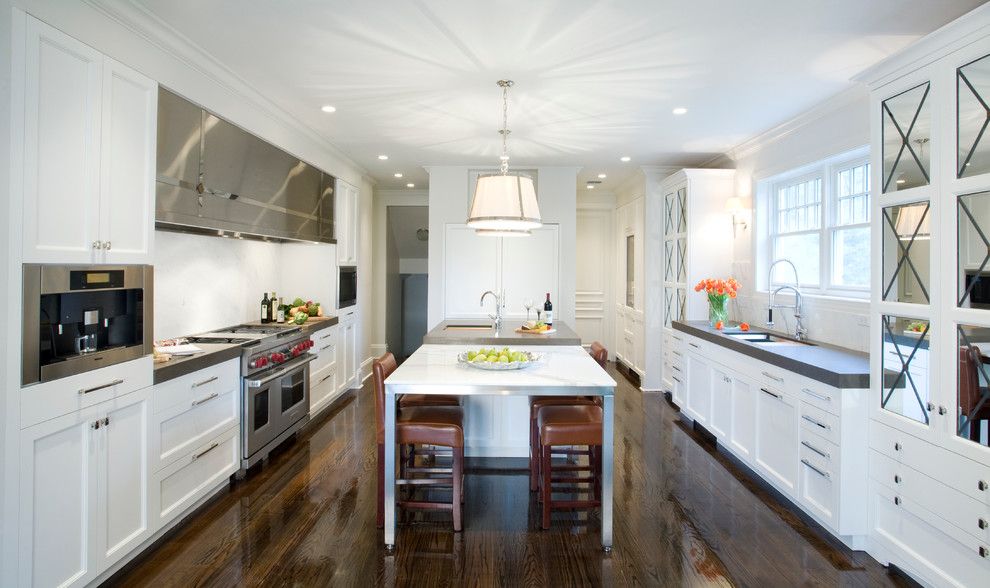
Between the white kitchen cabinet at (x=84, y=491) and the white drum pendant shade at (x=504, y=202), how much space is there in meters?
2.02

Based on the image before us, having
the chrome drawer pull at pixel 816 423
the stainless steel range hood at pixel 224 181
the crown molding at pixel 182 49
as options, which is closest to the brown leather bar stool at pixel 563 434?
the chrome drawer pull at pixel 816 423

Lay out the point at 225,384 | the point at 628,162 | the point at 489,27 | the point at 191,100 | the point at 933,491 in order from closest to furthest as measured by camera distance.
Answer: the point at 933,491
the point at 489,27
the point at 191,100
the point at 225,384
the point at 628,162

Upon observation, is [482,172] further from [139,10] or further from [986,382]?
[986,382]

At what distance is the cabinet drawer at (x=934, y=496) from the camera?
192cm

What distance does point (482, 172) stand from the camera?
5.94 metres

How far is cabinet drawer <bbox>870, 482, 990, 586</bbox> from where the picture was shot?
6.44 feet

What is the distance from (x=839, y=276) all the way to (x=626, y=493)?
7.36ft

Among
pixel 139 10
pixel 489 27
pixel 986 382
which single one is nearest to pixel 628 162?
pixel 489 27

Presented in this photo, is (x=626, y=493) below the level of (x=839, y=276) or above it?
below

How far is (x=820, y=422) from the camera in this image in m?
2.70

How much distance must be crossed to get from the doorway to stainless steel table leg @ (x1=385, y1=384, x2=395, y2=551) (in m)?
5.18

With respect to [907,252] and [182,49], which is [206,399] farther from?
[907,252]

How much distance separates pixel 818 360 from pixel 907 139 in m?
1.22

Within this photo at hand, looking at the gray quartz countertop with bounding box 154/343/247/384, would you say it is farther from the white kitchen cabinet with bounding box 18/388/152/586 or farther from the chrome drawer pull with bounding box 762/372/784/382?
the chrome drawer pull with bounding box 762/372/784/382
